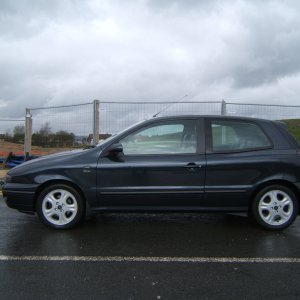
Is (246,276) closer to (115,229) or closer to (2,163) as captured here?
(115,229)

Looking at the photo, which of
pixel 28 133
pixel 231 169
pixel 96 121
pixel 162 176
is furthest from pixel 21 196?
pixel 28 133

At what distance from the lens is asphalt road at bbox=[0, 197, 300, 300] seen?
3.39 meters

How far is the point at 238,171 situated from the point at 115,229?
6.13ft

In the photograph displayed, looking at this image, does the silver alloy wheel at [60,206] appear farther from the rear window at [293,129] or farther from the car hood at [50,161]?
the rear window at [293,129]

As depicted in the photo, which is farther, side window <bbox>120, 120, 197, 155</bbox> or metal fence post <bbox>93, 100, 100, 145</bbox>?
metal fence post <bbox>93, 100, 100, 145</bbox>

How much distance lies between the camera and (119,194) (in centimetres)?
517

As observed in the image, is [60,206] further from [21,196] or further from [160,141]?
[160,141]

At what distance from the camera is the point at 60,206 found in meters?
5.22

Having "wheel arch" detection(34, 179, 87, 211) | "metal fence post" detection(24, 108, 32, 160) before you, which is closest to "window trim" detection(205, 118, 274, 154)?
"wheel arch" detection(34, 179, 87, 211)

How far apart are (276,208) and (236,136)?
3.65 feet

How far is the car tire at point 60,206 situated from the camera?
5.20 m

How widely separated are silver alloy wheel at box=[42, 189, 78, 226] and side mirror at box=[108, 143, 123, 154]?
0.80m

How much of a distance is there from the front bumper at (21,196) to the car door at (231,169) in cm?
235

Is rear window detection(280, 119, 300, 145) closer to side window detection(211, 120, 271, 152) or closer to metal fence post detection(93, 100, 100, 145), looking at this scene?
side window detection(211, 120, 271, 152)
